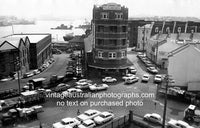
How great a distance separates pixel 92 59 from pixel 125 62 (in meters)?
9.06

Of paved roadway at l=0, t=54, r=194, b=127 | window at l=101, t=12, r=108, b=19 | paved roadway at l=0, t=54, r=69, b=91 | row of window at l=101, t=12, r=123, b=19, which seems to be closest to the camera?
paved roadway at l=0, t=54, r=194, b=127

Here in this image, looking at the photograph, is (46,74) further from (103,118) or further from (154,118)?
(154,118)

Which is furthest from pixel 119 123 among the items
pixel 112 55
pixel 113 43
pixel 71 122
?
pixel 113 43

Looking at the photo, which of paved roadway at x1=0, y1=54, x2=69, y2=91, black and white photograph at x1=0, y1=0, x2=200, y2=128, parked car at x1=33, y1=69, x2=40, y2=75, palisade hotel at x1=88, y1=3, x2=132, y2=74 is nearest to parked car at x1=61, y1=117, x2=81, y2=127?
black and white photograph at x1=0, y1=0, x2=200, y2=128

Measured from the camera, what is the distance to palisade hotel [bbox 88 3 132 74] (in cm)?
4358

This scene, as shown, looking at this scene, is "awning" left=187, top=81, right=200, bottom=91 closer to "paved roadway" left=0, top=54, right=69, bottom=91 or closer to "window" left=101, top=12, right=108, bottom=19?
"window" left=101, top=12, right=108, bottom=19

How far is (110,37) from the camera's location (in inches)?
1738

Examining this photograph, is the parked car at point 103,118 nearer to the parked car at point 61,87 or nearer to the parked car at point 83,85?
the parked car at point 83,85

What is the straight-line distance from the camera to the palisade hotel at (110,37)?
43.6 meters

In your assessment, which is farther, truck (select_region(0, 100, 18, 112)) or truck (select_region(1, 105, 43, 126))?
truck (select_region(0, 100, 18, 112))

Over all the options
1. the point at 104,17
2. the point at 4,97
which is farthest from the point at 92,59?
the point at 4,97

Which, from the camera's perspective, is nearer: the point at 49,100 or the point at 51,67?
the point at 49,100

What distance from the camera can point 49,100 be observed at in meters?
32.2

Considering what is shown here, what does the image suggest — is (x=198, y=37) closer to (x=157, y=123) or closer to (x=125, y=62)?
(x=125, y=62)
